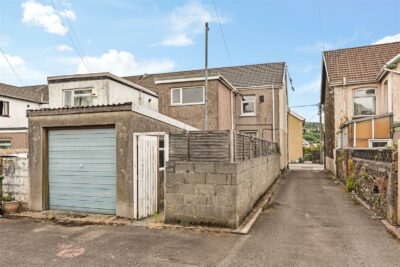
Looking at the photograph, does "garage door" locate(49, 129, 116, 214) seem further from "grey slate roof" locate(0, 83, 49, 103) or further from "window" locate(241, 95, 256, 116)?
"grey slate roof" locate(0, 83, 49, 103)

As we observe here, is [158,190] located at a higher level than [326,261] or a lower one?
higher

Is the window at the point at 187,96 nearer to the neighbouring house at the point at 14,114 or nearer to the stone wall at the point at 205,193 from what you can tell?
the stone wall at the point at 205,193

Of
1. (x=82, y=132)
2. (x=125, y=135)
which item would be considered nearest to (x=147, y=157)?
(x=125, y=135)

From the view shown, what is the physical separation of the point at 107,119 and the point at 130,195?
2.42 m

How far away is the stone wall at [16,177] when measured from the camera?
9586 millimetres

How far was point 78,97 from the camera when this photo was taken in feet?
49.9

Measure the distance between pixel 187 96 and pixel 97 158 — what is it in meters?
9.97

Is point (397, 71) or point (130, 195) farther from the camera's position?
point (397, 71)

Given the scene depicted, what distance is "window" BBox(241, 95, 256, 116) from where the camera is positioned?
23.8 meters

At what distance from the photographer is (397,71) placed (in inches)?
658

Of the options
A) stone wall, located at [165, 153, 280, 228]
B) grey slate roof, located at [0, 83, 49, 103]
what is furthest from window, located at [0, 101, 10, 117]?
stone wall, located at [165, 153, 280, 228]

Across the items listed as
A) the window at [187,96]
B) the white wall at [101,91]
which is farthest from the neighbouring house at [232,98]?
the white wall at [101,91]

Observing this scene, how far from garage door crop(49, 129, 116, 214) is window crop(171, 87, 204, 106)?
31.3 ft

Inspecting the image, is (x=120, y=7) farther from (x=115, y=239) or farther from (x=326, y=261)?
(x=326, y=261)
